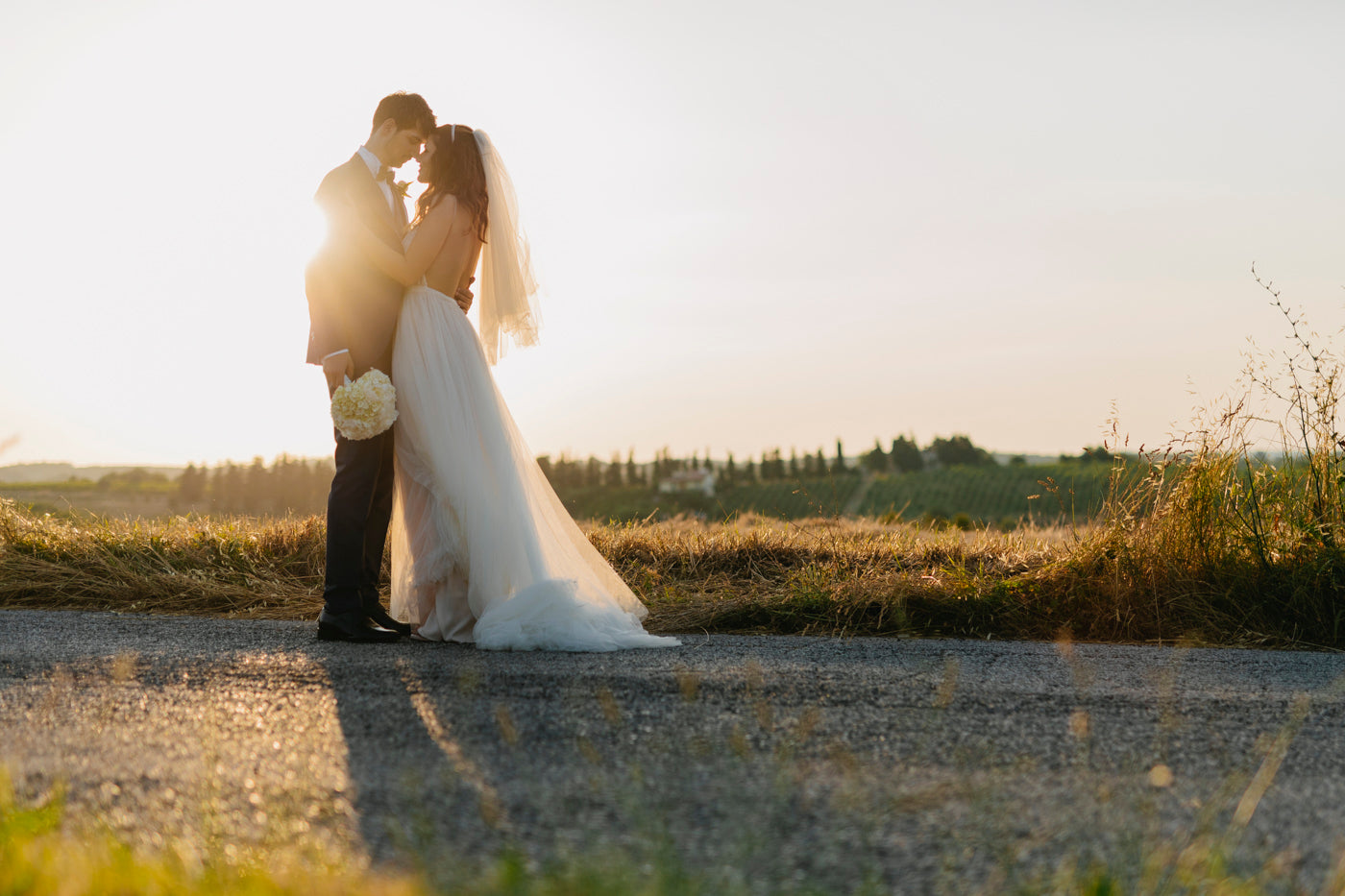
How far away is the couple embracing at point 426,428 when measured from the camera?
12.5 ft

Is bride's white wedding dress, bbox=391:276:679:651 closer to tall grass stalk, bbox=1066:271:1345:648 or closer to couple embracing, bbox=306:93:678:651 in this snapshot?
couple embracing, bbox=306:93:678:651

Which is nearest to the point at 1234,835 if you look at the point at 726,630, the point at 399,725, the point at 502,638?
the point at 399,725

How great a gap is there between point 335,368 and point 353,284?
0.38 m

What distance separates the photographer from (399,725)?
7.47 ft

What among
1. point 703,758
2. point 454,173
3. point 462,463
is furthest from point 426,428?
point 703,758

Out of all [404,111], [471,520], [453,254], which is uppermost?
[404,111]

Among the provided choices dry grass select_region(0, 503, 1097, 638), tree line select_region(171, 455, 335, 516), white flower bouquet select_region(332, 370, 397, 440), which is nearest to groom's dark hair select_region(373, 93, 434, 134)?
white flower bouquet select_region(332, 370, 397, 440)

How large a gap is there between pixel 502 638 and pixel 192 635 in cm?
141

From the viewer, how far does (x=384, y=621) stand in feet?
13.3

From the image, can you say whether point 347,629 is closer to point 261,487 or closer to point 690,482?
point 261,487

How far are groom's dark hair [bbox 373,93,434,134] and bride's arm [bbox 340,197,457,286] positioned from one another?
1.21 ft

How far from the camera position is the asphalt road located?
1.52 metres

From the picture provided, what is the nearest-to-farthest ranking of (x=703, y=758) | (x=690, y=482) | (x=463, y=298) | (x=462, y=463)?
(x=703, y=758) < (x=462, y=463) < (x=463, y=298) < (x=690, y=482)

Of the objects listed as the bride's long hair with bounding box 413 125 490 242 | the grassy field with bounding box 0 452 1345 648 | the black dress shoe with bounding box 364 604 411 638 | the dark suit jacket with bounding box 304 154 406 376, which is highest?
the bride's long hair with bounding box 413 125 490 242
